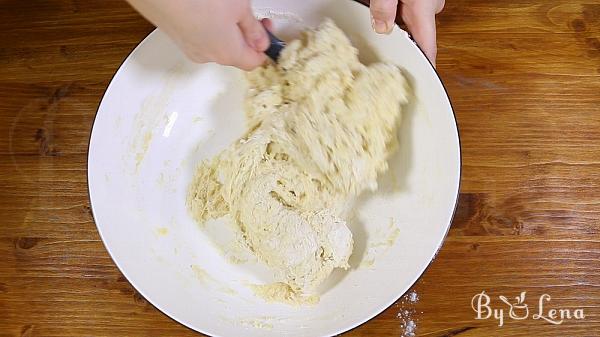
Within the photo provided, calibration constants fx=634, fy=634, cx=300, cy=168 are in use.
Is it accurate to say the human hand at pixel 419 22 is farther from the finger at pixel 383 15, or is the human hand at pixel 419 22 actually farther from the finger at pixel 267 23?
the finger at pixel 267 23

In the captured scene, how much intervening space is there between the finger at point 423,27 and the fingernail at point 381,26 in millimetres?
83

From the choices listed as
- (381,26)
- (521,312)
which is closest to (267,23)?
(381,26)

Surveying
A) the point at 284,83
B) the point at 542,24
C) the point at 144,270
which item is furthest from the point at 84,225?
the point at 542,24

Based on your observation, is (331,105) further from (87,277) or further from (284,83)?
(87,277)

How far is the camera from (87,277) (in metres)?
1.28

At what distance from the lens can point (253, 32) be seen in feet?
3.54

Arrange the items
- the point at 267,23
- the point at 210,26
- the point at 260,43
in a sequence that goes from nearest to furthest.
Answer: the point at 210,26
the point at 260,43
the point at 267,23

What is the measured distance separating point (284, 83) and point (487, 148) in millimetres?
440

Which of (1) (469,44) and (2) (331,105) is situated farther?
(1) (469,44)

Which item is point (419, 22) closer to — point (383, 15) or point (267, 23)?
point (383, 15)

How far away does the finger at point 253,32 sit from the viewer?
1040 millimetres

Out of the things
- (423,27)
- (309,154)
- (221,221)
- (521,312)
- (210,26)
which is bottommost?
(521,312)

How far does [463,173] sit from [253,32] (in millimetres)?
521

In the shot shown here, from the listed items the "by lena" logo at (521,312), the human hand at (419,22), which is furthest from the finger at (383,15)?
the "by lena" logo at (521,312)
